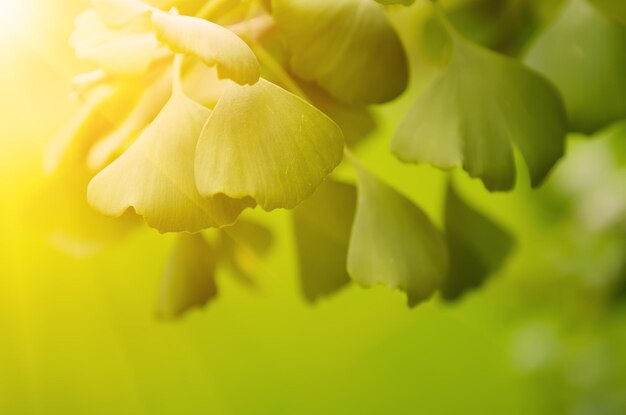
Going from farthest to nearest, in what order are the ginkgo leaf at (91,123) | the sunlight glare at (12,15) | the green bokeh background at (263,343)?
the green bokeh background at (263,343)
the sunlight glare at (12,15)
the ginkgo leaf at (91,123)

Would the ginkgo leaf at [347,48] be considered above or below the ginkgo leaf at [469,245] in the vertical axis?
above

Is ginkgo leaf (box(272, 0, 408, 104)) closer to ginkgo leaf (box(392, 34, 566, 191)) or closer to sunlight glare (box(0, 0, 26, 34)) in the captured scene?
ginkgo leaf (box(392, 34, 566, 191))

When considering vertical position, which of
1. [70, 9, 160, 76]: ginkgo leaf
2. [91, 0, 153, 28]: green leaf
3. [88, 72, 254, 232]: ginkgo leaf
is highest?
[91, 0, 153, 28]: green leaf

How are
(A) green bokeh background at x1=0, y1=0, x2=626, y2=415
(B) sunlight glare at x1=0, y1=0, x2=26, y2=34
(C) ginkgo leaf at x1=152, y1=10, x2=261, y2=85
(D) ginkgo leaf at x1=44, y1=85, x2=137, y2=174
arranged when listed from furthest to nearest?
(A) green bokeh background at x1=0, y1=0, x2=626, y2=415, (B) sunlight glare at x1=0, y1=0, x2=26, y2=34, (D) ginkgo leaf at x1=44, y1=85, x2=137, y2=174, (C) ginkgo leaf at x1=152, y1=10, x2=261, y2=85

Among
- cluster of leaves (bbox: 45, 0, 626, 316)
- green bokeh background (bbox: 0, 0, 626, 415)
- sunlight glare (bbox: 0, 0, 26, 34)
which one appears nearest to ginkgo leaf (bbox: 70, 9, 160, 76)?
cluster of leaves (bbox: 45, 0, 626, 316)

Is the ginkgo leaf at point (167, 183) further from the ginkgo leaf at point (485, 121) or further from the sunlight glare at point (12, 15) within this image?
the sunlight glare at point (12, 15)

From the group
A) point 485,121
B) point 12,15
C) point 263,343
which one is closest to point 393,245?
point 485,121

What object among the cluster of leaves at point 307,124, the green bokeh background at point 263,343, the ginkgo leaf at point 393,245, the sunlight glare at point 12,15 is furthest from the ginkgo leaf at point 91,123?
the green bokeh background at point 263,343

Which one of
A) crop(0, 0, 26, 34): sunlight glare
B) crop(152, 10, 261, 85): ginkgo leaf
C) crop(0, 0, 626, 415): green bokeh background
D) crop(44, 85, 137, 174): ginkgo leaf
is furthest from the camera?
crop(0, 0, 626, 415): green bokeh background

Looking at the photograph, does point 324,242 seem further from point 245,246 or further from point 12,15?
point 12,15
